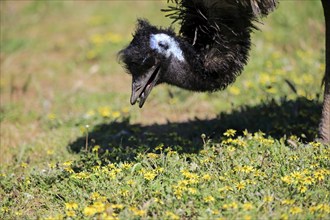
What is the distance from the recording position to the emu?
4387 mm

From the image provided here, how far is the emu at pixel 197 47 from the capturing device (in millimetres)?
4387

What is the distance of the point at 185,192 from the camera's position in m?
4.15

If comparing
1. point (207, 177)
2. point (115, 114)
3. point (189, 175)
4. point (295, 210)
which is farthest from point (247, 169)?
point (115, 114)

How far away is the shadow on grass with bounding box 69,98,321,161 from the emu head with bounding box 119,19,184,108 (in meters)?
1.09

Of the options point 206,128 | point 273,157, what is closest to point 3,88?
point 206,128

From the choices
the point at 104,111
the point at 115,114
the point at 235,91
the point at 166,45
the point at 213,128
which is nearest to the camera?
the point at 166,45

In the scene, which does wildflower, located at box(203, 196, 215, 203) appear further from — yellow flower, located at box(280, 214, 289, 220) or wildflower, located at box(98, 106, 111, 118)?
wildflower, located at box(98, 106, 111, 118)

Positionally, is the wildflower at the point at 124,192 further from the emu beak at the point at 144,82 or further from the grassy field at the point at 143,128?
the emu beak at the point at 144,82

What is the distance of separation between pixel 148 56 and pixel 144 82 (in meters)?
0.21

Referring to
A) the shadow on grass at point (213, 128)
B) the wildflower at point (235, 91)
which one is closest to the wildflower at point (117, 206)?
the shadow on grass at point (213, 128)

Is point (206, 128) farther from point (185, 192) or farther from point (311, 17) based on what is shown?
point (311, 17)

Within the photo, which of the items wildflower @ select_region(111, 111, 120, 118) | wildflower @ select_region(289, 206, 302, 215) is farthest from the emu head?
wildflower @ select_region(111, 111, 120, 118)

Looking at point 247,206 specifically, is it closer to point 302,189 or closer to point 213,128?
point 302,189

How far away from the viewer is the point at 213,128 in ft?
20.3
